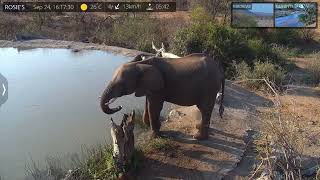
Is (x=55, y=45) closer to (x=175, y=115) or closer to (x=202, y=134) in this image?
(x=175, y=115)

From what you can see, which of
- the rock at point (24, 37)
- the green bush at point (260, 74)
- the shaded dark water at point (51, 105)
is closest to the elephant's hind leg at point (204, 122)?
the shaded dark water at point (51, 105)

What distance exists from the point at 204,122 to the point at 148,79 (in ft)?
4.35

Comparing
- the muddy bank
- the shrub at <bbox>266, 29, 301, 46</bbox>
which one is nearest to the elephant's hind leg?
the muddy bank

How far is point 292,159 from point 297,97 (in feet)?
17.9

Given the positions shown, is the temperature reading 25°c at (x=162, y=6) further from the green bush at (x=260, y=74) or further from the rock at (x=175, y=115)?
the rock at (x=175, y=115)

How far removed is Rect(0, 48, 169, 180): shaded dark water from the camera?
801cm

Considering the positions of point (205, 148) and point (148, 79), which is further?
point (205, 148)

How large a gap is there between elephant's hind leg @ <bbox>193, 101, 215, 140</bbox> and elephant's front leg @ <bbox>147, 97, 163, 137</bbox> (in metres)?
0.67

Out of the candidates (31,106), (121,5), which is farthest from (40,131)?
(121,5)

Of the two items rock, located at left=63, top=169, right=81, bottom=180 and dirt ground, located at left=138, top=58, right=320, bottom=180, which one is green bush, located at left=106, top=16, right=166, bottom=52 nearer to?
dirt ground, located at left=138, top=58, right=320, bottom=180

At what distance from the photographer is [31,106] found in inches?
381

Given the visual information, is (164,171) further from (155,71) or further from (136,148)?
(155,71)

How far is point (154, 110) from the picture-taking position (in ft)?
25.4
